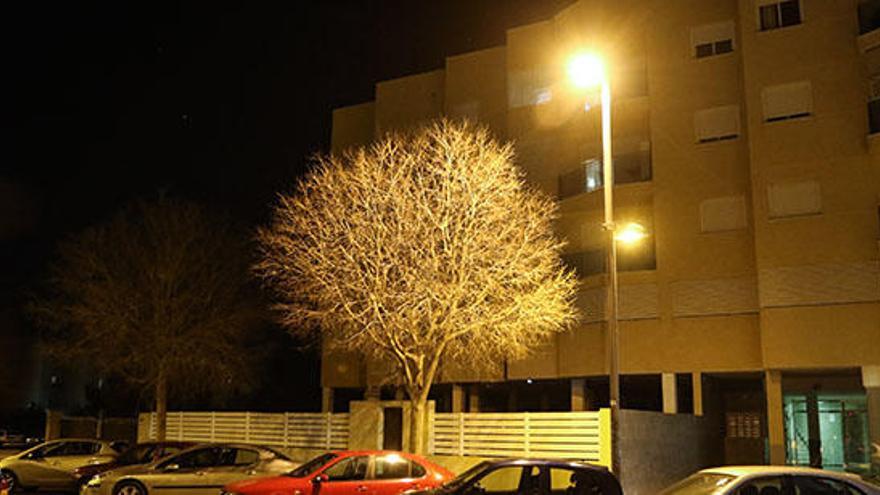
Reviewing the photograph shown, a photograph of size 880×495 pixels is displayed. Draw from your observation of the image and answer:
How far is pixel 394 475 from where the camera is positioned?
15.5m

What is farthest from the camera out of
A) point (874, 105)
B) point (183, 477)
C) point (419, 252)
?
point (874, 105)

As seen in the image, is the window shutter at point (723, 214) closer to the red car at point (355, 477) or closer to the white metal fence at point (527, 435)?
the white metal fence at point (527, 435)

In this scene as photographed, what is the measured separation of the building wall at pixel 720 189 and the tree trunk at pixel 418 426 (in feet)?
28.2

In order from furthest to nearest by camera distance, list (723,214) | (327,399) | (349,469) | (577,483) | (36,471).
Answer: (327,399), (723,214), (36,471), (349,469), (577,483)

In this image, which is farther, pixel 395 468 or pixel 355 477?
pixel 395 468

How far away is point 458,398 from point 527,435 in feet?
43.5

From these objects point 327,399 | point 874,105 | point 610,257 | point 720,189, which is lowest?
point 327,399

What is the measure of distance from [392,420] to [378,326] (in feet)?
14.5

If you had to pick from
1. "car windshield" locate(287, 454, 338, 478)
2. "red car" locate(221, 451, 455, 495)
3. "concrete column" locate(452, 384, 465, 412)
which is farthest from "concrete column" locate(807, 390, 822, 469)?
"car windshield" locate(287, 454, 338, 478)

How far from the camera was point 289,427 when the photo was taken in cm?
2595

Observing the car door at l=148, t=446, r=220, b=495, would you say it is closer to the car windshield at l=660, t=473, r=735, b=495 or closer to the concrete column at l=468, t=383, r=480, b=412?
the car windshield at l=660, t=473, r=735, b=495

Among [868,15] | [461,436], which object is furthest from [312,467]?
[868,15]

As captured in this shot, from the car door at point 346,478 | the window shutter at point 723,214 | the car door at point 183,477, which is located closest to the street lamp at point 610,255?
the car door at point 346,478

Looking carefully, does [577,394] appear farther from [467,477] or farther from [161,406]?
[467,477]
